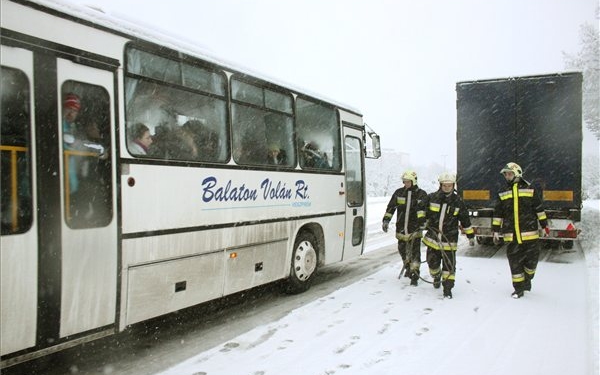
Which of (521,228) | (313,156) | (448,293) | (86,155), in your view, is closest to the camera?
(86,155)

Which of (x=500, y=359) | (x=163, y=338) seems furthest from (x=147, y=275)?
(x=500, y=359)

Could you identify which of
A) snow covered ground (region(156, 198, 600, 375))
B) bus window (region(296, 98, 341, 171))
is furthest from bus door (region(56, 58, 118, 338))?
bus window (region(296, 98, 341, 171))

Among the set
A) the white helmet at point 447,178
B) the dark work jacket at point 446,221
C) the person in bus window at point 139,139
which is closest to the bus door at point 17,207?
the person in bus window at point 139,139

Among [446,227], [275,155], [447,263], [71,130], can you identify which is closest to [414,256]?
[447,263]

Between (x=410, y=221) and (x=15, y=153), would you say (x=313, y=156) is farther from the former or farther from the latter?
(x=15, y=153)

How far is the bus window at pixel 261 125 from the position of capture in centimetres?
579

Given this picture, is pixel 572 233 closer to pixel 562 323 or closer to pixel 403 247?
pixel 403 247

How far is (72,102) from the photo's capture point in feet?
12.7

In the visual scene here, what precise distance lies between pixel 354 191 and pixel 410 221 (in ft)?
4.15

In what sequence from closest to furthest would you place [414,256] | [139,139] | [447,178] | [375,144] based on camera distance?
[139,139] → [447,178] → [414,256] → [375,144]

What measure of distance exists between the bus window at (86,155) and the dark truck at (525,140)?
8.68 metres

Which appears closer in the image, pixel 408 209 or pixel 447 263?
pixel 447 263

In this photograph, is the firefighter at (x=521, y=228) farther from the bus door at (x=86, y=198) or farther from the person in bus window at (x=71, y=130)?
the person in bus window at (x=71, y=130)

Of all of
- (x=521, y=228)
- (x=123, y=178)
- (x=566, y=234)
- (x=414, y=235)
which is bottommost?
(x=566, y=234)
